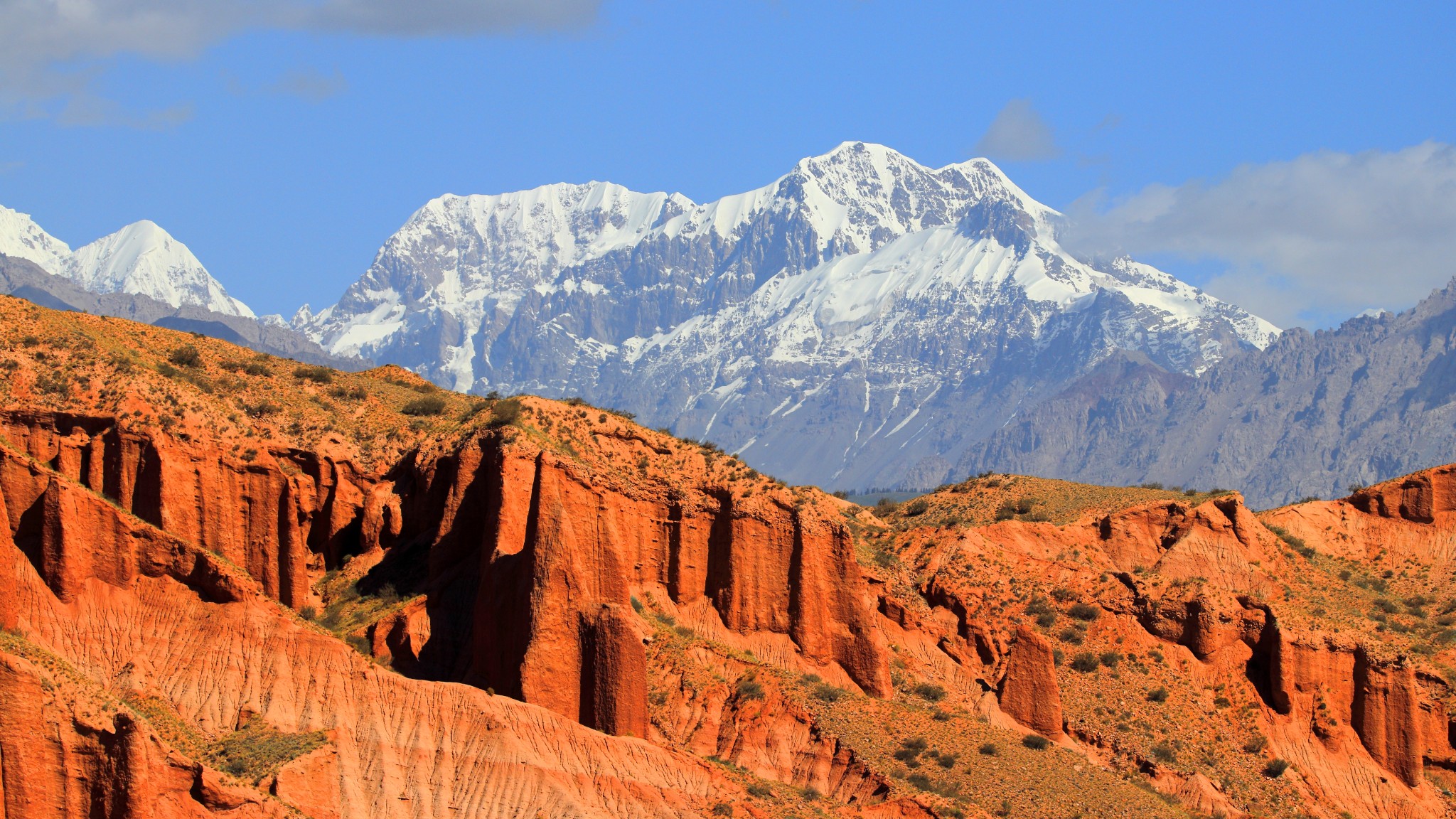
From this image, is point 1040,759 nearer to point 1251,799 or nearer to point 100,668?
point 1251,799

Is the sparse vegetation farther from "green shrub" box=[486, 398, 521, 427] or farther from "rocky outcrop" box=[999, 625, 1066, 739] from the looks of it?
"rocky outcrop" box=[999, 625, 1066, 739]

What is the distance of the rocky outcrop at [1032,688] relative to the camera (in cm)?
7331

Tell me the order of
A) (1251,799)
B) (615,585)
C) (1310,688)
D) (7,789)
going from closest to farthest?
1. (7,789)
2. (615,585)
3. (1251,799)
4. (1310,688)

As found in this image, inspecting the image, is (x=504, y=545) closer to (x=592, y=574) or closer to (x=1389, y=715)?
(x=592, y=574)

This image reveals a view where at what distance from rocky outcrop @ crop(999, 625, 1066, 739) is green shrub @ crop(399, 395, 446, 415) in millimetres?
24890

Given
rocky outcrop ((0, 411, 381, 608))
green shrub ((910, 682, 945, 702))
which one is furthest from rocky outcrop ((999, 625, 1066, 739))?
rocky outcrop ((0, 411, 381, 608))

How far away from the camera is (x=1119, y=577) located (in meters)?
83.3

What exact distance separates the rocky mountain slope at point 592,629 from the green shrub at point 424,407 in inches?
42.5

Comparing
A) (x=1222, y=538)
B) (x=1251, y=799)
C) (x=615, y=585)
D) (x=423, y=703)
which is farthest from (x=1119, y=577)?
(x=423, y=703)

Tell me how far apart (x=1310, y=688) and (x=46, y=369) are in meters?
46.9

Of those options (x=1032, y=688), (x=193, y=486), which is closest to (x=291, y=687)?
(x=193, y=486)

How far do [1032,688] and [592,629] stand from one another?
1904 cm

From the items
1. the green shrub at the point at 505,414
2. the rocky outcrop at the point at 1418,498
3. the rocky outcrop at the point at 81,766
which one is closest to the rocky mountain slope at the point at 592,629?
the rocky outcrop at the point at 81,766

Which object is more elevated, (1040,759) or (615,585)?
(615,585)
